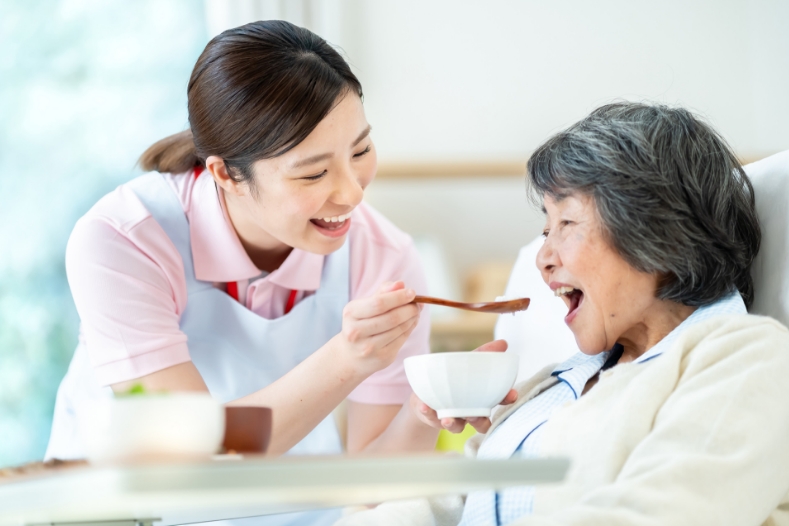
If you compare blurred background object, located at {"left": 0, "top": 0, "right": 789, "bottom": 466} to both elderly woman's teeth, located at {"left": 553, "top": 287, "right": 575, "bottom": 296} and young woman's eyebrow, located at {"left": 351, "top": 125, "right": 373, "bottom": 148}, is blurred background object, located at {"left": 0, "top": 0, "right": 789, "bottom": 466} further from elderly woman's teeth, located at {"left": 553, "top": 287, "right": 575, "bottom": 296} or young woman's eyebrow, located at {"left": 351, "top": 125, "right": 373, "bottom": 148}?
elderly woman's teeth, located at {"left": 553, "top": 287, "right": 575, "bottom": 296}

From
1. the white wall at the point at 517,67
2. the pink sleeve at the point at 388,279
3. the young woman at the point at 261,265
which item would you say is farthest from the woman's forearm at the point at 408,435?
the white wall at the point at 517,67

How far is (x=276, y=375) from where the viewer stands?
185 cm

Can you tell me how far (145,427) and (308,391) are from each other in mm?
820

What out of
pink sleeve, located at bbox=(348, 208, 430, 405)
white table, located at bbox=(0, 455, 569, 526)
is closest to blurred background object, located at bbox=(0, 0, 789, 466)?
pink sleeve, located at bbox=(348, 208, 430, 405)

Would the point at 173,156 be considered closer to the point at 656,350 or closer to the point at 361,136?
the point at 361,136

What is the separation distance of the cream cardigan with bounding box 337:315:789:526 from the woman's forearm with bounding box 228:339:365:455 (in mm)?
483

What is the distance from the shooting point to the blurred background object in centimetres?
289

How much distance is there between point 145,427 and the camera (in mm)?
719

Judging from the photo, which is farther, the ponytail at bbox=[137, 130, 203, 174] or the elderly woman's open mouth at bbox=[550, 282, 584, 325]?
the ponytail at bbox=[137, 130, 203, 174]

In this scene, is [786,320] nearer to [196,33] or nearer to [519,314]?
[519,314]

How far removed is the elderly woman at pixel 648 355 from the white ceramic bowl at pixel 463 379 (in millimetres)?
59

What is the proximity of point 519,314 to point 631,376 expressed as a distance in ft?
2.18

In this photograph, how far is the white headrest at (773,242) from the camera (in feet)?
4.22

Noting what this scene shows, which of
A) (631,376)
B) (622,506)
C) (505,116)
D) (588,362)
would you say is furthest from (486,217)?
(622,506)
